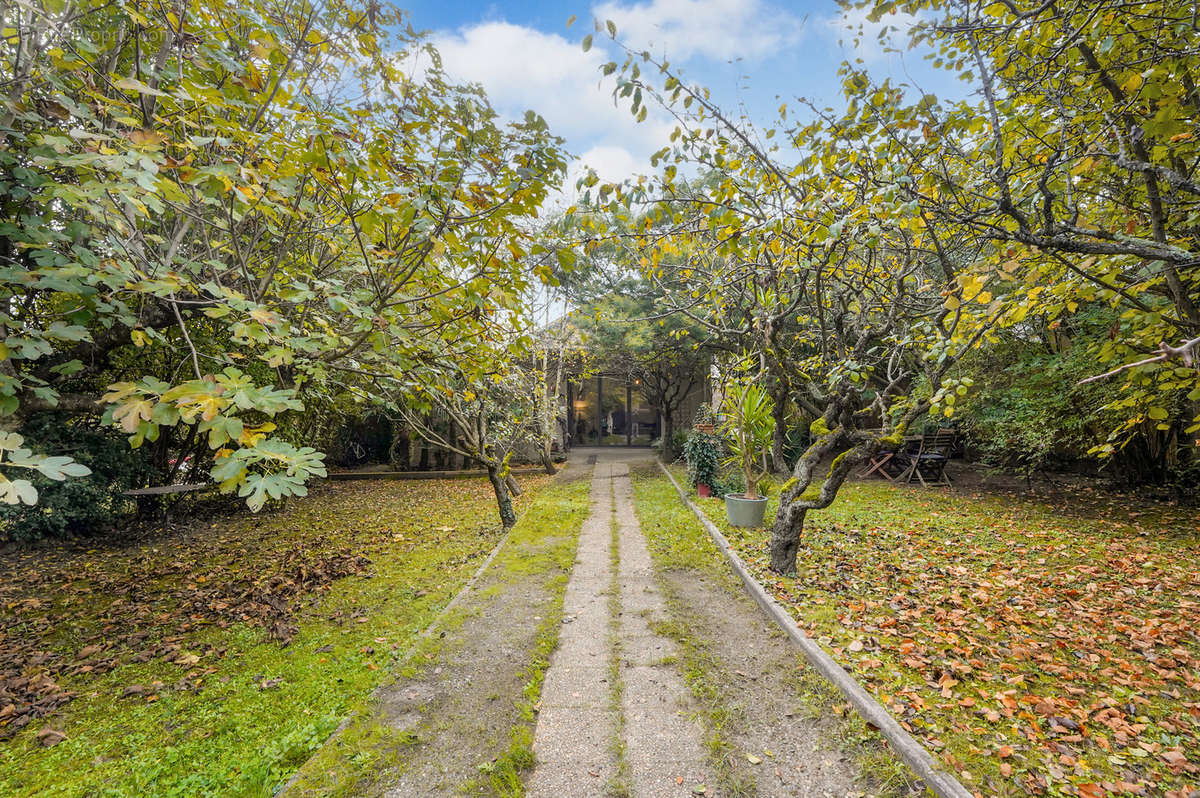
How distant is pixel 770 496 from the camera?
941 cm

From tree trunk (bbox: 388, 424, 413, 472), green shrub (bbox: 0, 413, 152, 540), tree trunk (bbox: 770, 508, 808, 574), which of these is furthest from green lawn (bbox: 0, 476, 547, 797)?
tree trunk (bbox: 388, 424, 413, 472)

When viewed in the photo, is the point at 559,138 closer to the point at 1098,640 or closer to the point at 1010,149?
the point at 1010,149

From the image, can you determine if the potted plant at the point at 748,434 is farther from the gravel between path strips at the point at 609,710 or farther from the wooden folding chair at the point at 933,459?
the wooden folding chair at the point at 933,459

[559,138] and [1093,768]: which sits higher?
[559,138]

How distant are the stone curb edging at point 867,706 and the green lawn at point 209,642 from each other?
291cm

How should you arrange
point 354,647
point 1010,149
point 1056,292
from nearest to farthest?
point 1056,292, point 1010,149, point 354,647

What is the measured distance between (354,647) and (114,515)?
257 inches

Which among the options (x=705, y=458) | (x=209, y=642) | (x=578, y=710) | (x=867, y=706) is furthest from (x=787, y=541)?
(x=209, y=642)

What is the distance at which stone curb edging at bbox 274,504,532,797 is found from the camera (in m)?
2.39

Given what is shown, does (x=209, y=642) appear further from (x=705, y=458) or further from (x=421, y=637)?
(x=705, y=458)

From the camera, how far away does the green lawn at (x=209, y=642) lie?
267 cm

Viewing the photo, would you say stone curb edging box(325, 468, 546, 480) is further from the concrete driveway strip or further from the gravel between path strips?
the gravel between path strips

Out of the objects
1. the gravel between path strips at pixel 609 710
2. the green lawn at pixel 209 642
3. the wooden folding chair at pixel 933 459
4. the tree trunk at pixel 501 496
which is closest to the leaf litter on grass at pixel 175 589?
the green lawn at pixel 209 642

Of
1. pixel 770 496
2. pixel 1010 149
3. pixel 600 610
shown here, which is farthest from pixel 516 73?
pixel 770 496
